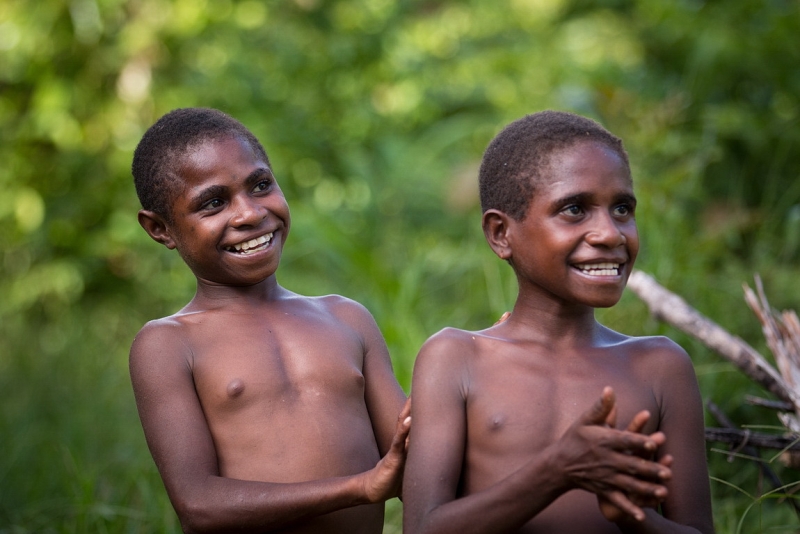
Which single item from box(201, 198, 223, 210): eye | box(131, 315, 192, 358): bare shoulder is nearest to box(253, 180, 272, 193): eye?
box(201, 198, 223, 210): eye

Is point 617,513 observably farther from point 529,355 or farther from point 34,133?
point 34,133

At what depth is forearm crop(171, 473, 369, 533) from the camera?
224cm

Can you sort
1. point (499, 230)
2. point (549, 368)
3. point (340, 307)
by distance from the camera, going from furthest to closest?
point (340, 307)
point (499, 230)
point (549, 368)

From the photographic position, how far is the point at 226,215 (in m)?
2.49

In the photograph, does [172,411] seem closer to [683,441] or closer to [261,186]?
[261,186]

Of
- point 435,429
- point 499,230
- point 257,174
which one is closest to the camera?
point 435,429

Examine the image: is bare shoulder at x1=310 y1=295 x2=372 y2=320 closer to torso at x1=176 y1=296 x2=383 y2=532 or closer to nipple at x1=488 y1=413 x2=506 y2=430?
torso at x1=176 y1=296 x2=383 y2=532

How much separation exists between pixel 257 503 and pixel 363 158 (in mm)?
4780

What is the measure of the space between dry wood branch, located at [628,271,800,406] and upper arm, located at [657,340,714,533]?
89 cm

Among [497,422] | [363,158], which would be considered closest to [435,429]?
[497,422]

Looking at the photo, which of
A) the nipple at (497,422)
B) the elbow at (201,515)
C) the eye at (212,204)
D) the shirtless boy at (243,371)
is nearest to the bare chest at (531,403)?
the nipple at (497,422)

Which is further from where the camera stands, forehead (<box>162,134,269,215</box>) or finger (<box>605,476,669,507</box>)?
forehead (<box>162,134,269,215</box>)

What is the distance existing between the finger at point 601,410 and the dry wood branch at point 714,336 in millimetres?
1388

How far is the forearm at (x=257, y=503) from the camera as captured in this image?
7.36 ft
